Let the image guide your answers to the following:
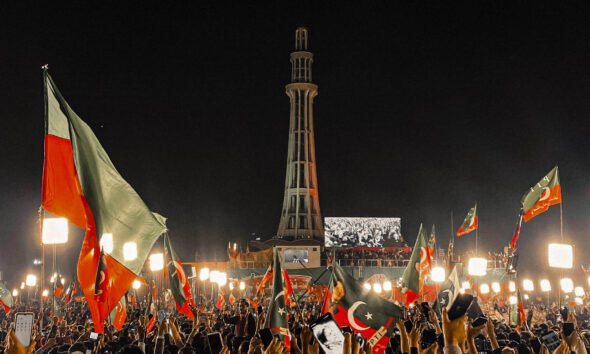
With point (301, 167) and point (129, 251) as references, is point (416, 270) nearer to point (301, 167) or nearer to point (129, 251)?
point (129, 251)

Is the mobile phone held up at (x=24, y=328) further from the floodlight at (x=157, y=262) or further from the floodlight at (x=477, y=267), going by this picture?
the floodlight at (x=477, y=267)

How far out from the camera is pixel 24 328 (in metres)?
7.62

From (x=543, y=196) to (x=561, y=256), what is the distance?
461cm

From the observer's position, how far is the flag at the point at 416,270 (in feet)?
76.8

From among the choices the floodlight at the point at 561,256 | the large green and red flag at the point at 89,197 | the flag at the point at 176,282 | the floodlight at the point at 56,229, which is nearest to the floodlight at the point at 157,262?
the flag at the point at 176,282

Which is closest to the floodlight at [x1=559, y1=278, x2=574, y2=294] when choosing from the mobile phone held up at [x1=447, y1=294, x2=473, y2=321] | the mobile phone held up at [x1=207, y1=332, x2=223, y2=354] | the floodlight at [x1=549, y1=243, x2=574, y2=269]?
the floodlight at [x1=549, y1=243, x2=574, y2=269]

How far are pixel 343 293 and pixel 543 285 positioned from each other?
64.3 ft

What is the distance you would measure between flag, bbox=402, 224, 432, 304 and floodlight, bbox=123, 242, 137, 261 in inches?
518

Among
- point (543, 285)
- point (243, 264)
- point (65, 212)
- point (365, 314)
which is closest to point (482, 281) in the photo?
point (543, 285)

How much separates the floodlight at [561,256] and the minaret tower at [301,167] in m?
57.6

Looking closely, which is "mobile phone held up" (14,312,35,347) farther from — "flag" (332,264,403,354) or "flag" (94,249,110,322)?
"flag" (332,264,403,354)

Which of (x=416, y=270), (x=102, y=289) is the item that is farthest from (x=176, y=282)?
(x=102, y=289)

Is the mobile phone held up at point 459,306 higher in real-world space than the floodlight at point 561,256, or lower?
lower

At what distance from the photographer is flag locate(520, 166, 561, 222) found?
2286 centimetres
